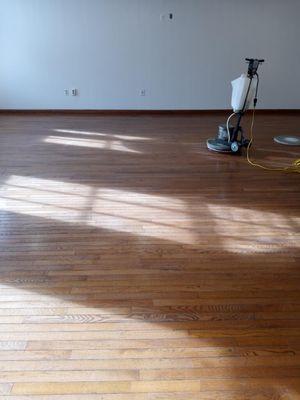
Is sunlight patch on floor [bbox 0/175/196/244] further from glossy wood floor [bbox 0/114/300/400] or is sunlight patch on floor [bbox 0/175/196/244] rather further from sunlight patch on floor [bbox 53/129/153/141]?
sunlight patch on floor [bbox 53/129/153/141]

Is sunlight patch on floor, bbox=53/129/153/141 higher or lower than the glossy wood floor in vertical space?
lower

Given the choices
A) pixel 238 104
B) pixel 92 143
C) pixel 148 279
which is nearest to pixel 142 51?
pixel 92 143

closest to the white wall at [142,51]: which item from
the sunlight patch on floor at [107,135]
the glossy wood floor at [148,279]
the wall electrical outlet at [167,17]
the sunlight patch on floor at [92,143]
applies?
the wall electrical outlet at [167,17]

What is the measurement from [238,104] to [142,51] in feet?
8.89

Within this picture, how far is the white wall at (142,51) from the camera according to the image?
6.56m

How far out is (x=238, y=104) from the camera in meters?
4.81

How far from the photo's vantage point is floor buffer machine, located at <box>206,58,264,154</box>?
183 inches

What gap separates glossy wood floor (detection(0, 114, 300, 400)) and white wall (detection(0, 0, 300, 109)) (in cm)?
260

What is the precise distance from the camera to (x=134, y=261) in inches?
106

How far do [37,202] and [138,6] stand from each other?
14.4 feet

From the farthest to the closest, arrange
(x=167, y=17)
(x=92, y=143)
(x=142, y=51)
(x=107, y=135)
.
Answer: (x=142, y=51) < (x=167, y=17) < (x=107, y=135) < (x=92, y=143)

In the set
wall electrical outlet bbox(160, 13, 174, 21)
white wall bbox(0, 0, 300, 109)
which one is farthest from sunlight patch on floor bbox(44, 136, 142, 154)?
wall electrical outlet bbox(160, 13, 174, 21)

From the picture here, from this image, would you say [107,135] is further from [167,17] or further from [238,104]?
[167,17]

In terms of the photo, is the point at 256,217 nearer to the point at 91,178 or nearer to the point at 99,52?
the point at 91,178
